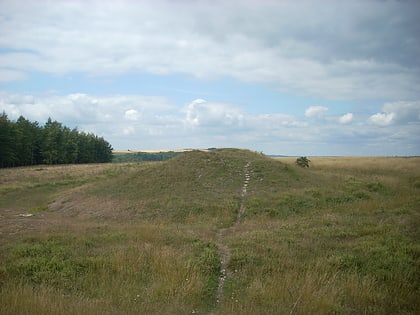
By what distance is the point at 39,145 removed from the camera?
76.1 metres

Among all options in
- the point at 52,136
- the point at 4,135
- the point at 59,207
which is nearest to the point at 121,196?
the point at 59,207

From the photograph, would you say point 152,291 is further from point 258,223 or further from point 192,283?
point 258,223

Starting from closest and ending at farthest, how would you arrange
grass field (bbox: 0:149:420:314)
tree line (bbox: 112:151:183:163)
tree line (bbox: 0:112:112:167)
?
grass field (bbox: 0:149:420:314), tree line (bbox: 0:112:112:167), tree line (bbox: 112:151:183:163)

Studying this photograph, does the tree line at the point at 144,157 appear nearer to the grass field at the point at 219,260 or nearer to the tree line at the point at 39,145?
the tree line at the point at 39,145

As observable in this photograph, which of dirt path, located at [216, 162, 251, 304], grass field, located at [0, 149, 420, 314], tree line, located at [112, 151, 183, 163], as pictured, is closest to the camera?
grass field, located at [0, 149, 420, 314]

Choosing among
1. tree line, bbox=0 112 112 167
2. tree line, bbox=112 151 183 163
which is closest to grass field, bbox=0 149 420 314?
tree line, bbox=0 112 112 167

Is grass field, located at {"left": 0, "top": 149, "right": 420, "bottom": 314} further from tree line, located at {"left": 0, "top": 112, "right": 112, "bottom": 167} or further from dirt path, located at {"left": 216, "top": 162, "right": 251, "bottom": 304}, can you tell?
tree line, located at {"left": 0, "top": 112, "right": 112, "bottom": 167}

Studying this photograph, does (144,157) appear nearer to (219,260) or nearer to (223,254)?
(223,254)

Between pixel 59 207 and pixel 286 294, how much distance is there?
951 inches

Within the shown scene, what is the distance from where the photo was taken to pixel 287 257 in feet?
33.1

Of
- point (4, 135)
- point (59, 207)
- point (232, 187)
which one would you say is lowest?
point (59, 207)

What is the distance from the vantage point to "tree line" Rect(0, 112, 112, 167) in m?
64.2

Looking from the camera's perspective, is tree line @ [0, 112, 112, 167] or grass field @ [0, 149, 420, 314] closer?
grass field @ [0, 149, 420, 314]

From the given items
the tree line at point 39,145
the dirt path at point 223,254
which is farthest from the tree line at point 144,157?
the dirt path at point 223,254
